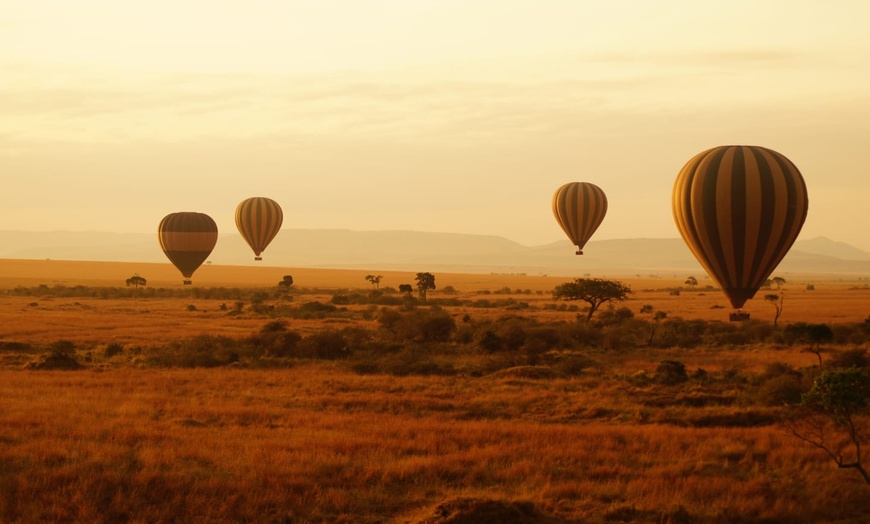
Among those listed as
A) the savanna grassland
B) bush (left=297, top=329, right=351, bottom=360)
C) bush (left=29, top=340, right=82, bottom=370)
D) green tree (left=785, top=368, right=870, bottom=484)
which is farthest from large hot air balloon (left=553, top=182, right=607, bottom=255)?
green tree (left=785, top=368, right=870, bottom=484)

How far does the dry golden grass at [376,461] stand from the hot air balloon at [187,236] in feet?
204

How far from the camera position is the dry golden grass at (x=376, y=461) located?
13078mm

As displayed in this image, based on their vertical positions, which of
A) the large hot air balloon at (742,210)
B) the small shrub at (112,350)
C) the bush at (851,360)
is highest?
the large hot air balloon at (742,210)

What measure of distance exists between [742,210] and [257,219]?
207 ft

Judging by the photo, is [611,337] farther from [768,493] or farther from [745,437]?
[768,493]

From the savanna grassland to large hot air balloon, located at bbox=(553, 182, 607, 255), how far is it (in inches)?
1438

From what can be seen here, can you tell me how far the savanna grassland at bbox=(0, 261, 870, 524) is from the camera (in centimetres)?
1319

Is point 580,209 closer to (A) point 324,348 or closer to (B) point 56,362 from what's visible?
(A) point 324,348

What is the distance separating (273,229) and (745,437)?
81.2 metres

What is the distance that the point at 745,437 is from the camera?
1819 centimetres

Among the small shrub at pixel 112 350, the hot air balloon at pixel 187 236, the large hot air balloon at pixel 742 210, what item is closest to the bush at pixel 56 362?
the small shrub at pixel 112 350

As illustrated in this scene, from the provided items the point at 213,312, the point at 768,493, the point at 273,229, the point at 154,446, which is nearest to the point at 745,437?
the point at 768,493

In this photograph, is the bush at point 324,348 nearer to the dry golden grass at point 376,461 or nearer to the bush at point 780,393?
the dry golden grass at point 376,461

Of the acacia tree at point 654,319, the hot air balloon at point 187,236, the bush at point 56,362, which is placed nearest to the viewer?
the bush at point 56,362
